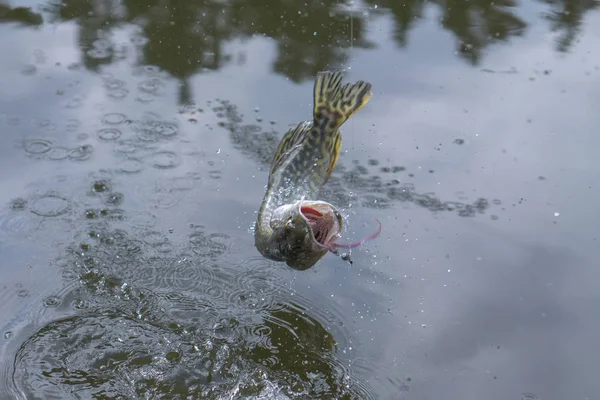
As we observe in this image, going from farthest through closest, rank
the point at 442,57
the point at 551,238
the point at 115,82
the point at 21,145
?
1. the point at 442,57
2. the point at 115,82
3. the point at 21,145
4. the point at 551,238

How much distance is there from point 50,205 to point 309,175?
235 cm

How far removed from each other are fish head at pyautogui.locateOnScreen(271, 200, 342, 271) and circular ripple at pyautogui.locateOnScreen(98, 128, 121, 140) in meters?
3.01

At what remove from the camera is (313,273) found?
19.0 ft

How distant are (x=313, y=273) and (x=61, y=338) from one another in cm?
172

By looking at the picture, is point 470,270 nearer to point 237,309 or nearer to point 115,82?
point 237,309

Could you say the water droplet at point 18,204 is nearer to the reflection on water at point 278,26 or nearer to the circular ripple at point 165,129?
the circular ripple at point 165,129

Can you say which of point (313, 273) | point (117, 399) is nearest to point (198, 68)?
point (313, 273)

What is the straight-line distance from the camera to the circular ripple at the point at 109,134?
22.8 ft

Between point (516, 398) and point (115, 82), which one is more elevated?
point (115, 82)

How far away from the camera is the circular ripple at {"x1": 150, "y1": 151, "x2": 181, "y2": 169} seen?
6.69 metres

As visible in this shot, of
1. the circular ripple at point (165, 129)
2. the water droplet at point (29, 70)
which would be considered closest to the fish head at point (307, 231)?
the circular ripple at point (165, 129)

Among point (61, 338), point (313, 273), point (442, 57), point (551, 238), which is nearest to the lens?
point (61, 338)

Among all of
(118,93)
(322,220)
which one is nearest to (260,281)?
(322,220)

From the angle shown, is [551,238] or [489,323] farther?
[551,238]
